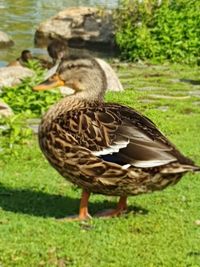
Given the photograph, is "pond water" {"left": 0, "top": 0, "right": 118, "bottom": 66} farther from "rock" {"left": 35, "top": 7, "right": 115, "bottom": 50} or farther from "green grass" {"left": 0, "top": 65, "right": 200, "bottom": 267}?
"green grass" {"left": 0, "top": 65, "right": 200, "bottom": 267}

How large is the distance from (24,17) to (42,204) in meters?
27.1

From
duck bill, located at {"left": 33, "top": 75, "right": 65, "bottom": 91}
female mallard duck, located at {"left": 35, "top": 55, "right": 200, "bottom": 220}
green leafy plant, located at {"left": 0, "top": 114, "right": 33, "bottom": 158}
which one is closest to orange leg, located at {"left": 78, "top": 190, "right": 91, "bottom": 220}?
female mallard duck, located at {"left": 35, "top": 55, "right": 200, "bottom": 220}

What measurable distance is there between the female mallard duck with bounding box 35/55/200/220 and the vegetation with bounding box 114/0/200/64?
12437mm

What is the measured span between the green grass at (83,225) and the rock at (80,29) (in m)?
16.2

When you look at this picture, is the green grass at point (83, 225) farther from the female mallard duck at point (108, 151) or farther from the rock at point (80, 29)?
the rock at point (80, 29)

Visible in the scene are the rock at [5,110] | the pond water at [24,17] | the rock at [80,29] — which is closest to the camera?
the rock at [5,110]

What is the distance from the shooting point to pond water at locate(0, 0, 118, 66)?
1004 inches

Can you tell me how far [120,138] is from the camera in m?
6.24

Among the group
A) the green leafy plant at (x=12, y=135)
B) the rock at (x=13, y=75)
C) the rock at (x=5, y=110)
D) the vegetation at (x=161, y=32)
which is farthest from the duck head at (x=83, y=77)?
the vegetation at (x=161, y=32)

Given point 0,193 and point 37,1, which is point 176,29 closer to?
point 0,193

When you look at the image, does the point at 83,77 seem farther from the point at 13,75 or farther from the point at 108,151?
the point at 13,75

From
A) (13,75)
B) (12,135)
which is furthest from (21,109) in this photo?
(13,75)

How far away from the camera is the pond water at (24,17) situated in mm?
25500

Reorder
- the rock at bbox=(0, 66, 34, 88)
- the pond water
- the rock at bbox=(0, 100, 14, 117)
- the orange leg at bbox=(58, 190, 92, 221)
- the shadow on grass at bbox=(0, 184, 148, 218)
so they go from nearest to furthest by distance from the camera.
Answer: the orange leg at bbox=(58, 190, 92, 221)
the shadow on grass at bbox=(0, 184, 148, 218)
the rock at bbox=(0, 100, 14, 117)
the rock at bbox=(0, 66, 34, 88)
the pond water
